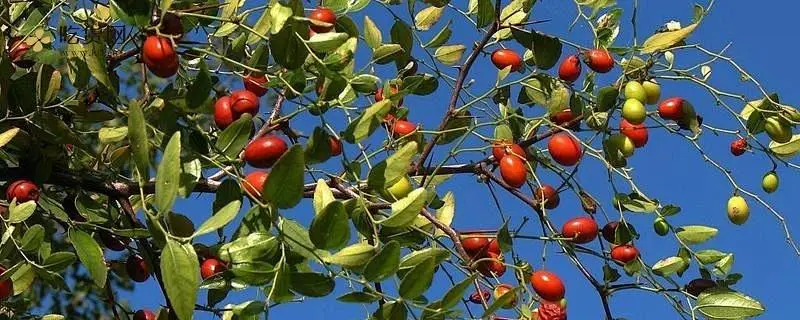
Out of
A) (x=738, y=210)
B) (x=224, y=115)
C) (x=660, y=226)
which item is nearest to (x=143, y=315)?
(x=224, y=115)

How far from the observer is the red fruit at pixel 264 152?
105cm

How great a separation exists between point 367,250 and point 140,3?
0.98ft

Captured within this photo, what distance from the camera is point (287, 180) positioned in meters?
0.87

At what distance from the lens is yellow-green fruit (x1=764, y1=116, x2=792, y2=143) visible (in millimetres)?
1348

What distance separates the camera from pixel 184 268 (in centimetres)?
81

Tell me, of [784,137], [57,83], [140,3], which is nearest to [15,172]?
[57,83]

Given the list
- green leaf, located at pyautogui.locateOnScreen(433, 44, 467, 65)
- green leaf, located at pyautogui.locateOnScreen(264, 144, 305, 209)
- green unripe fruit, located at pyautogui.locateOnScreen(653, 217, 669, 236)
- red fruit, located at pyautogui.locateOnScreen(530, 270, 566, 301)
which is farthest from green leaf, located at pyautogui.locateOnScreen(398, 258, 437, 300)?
green leaf, located at pyautogui.locateOnScreen(433, 44, 467, 65)

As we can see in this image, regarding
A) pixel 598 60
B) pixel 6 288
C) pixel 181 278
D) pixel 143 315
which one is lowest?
pixel 143 315

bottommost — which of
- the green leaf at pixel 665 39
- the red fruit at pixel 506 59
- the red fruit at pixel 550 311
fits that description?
the red fruit at pixel 550 311

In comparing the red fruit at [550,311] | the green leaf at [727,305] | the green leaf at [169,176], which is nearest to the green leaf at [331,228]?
the green leaf at [169,176]

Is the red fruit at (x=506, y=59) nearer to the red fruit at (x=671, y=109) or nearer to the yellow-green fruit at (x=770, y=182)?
the red fruit at (x=671, y=109)

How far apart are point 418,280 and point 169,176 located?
0.27 m

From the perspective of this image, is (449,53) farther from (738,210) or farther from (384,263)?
(384,263)

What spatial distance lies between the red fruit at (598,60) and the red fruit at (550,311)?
28 centimetres
